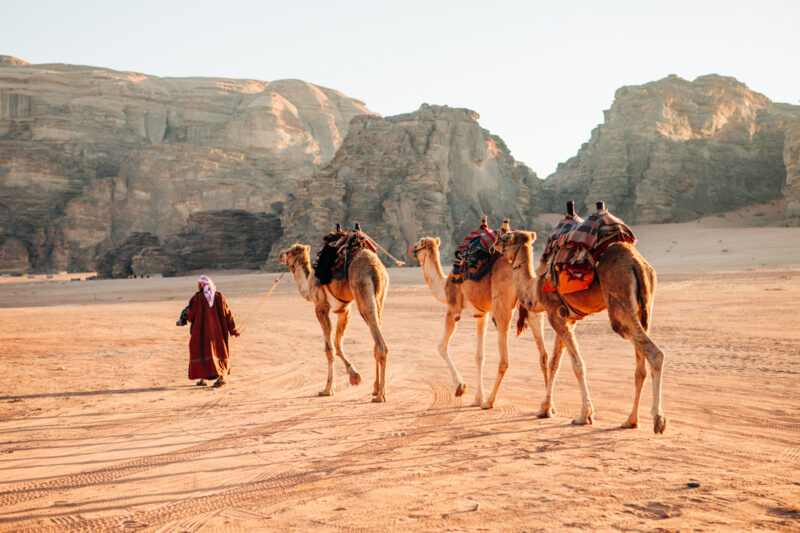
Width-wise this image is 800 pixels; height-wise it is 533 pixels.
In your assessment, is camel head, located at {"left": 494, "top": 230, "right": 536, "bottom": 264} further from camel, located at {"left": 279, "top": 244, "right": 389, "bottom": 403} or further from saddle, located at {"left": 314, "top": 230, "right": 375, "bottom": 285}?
saddle, located at {"left": 314, "top": 230, "right": 375, "bottom": 285}

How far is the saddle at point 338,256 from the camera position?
9445 mm

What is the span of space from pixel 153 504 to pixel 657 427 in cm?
462

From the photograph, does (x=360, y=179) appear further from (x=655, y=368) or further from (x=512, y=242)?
(x=655, y=368)

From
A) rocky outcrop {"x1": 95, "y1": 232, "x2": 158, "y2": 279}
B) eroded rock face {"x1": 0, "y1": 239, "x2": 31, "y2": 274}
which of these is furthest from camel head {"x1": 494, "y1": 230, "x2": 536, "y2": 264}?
eroded rock face {"x1": 0, "y1": 239, "x2": 31, "y2": 274}

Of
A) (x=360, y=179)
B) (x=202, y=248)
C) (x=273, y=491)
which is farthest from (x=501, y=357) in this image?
(x=202, y=248)

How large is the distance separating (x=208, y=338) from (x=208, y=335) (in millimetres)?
51

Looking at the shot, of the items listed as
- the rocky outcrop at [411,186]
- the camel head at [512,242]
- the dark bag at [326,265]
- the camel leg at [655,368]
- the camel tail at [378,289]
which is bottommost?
the camel leg at [655,368]

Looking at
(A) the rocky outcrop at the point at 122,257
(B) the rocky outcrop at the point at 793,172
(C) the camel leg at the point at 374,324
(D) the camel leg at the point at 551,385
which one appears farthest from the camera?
(A) the rocky outcrop at the point at 122,257

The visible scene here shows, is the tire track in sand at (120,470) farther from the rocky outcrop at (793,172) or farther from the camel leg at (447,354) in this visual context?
the rocky outcrop at (793,172)

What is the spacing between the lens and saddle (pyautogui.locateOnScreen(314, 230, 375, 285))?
9.45 meters

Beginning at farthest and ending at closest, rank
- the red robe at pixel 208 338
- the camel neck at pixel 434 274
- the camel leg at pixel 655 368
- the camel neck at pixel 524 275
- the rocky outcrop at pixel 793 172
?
the rocky outcrop at pixel 793 172
the red robe at pixel 208 338
the camel neck at pixel 434 274
the camel neck at pixel 524 275
the camel leg at pixel 655 368

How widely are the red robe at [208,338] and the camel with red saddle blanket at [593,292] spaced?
5374mm

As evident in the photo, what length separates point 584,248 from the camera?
659 cm

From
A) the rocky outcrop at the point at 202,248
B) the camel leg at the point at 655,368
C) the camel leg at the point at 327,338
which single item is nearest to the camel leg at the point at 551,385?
the camel leg at the point at 655,368
